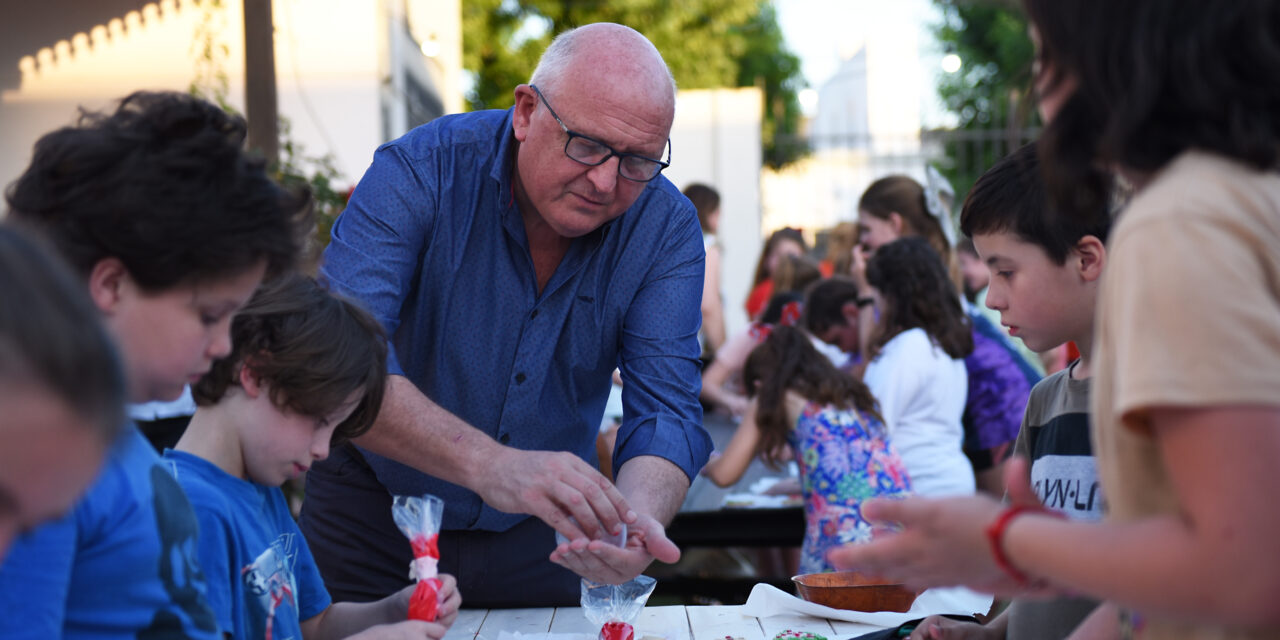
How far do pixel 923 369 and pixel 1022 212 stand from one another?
7.71ft

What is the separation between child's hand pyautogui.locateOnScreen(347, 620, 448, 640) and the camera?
1.88m

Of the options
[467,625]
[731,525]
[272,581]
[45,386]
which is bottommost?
[731,525]

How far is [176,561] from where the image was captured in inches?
55.6

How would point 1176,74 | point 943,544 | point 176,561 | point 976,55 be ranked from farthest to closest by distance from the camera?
point 976,55 → point 176,561 → point 943,544 → point 1176,74

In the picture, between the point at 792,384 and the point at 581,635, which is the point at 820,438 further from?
the point at 581,635

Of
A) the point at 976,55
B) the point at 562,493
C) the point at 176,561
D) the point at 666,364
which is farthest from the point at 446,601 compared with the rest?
the point at 976,55

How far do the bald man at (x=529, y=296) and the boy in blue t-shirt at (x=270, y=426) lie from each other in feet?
1.54

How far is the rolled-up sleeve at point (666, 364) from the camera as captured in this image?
258cm

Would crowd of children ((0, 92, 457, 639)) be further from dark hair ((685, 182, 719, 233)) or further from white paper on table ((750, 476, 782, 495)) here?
dark hair ((685, 182, 719, 233))

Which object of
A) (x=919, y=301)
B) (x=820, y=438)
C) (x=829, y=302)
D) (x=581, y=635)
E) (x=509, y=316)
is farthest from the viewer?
(x=829, y=302)

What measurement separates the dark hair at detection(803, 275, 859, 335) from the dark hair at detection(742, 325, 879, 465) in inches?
60.3

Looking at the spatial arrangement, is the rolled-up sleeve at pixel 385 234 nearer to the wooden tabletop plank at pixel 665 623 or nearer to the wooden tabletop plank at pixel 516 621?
the wooden tabletop plank at pixel 516 621

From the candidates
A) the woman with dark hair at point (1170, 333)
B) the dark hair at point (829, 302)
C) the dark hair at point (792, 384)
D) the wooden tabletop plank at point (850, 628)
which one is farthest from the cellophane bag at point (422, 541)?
the dark hair at point (829, 302)

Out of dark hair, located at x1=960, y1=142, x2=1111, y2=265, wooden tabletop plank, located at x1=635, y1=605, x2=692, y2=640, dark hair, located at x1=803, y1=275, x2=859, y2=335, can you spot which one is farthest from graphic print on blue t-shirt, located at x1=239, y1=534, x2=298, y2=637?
dark hair, located at x1=803, y1=275, x2=859, y2=335
